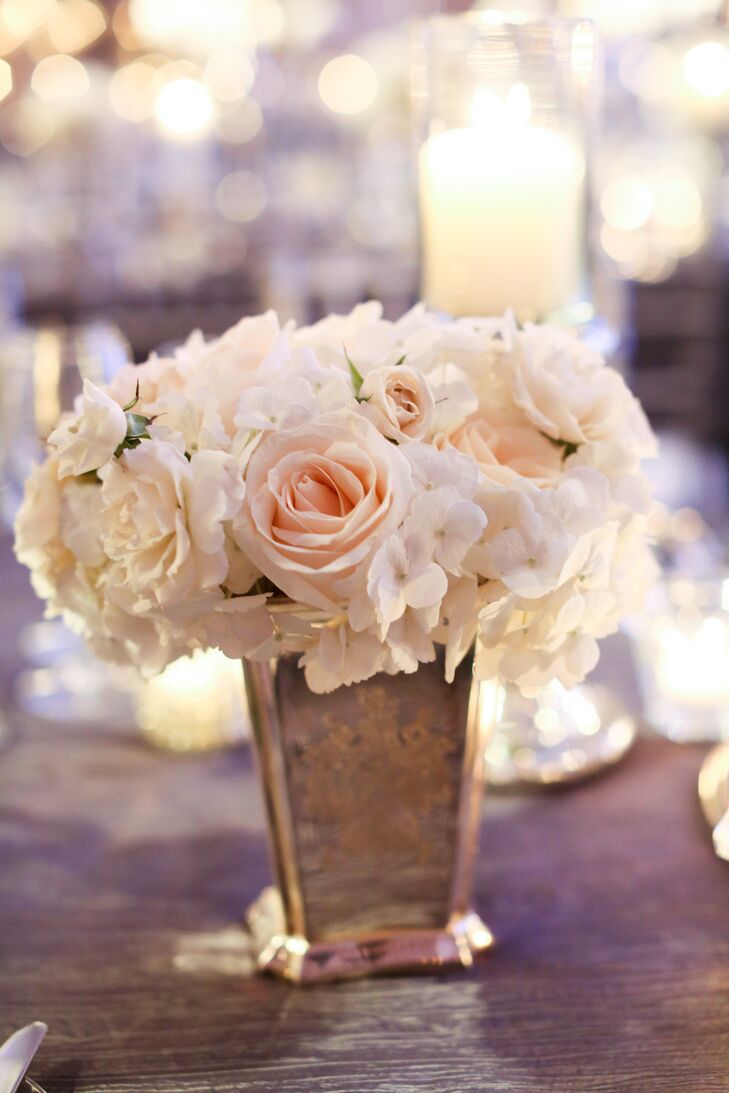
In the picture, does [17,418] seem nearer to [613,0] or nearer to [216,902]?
[216,902]

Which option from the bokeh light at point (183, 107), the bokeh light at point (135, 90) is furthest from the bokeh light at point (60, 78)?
the bokeh light at point (183, 107)

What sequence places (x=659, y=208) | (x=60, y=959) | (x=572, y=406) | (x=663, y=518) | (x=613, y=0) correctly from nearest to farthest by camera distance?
(x=572, y=406), (x=60, y=959), (x=663, y=518), (x=613, y=0), (x=659, y=208)

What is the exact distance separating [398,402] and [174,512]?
132 millimetres

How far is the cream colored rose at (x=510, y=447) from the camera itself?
0.57 metres

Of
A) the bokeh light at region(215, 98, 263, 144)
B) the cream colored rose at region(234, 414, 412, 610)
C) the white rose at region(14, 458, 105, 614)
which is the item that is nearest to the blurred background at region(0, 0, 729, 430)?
the bokeh light at region(215, 98, 263, 144)

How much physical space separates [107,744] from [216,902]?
0.28m

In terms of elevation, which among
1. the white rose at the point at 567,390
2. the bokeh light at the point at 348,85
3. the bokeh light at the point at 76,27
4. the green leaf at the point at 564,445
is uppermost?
the bokeh light at the point at 76,27

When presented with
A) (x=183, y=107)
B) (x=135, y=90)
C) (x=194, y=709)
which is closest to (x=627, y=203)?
(x=183, y=107)

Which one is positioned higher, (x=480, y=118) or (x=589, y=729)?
(x=480, y=118)

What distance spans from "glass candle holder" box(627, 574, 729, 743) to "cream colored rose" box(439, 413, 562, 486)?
0.39m

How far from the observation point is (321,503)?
0.51 m

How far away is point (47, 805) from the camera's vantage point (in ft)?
2.94

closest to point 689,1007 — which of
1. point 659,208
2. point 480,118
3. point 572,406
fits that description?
point 572,406

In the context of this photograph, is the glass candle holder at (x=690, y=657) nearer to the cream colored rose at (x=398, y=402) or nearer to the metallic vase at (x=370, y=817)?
the metallic vase at (x=370, y=817)
